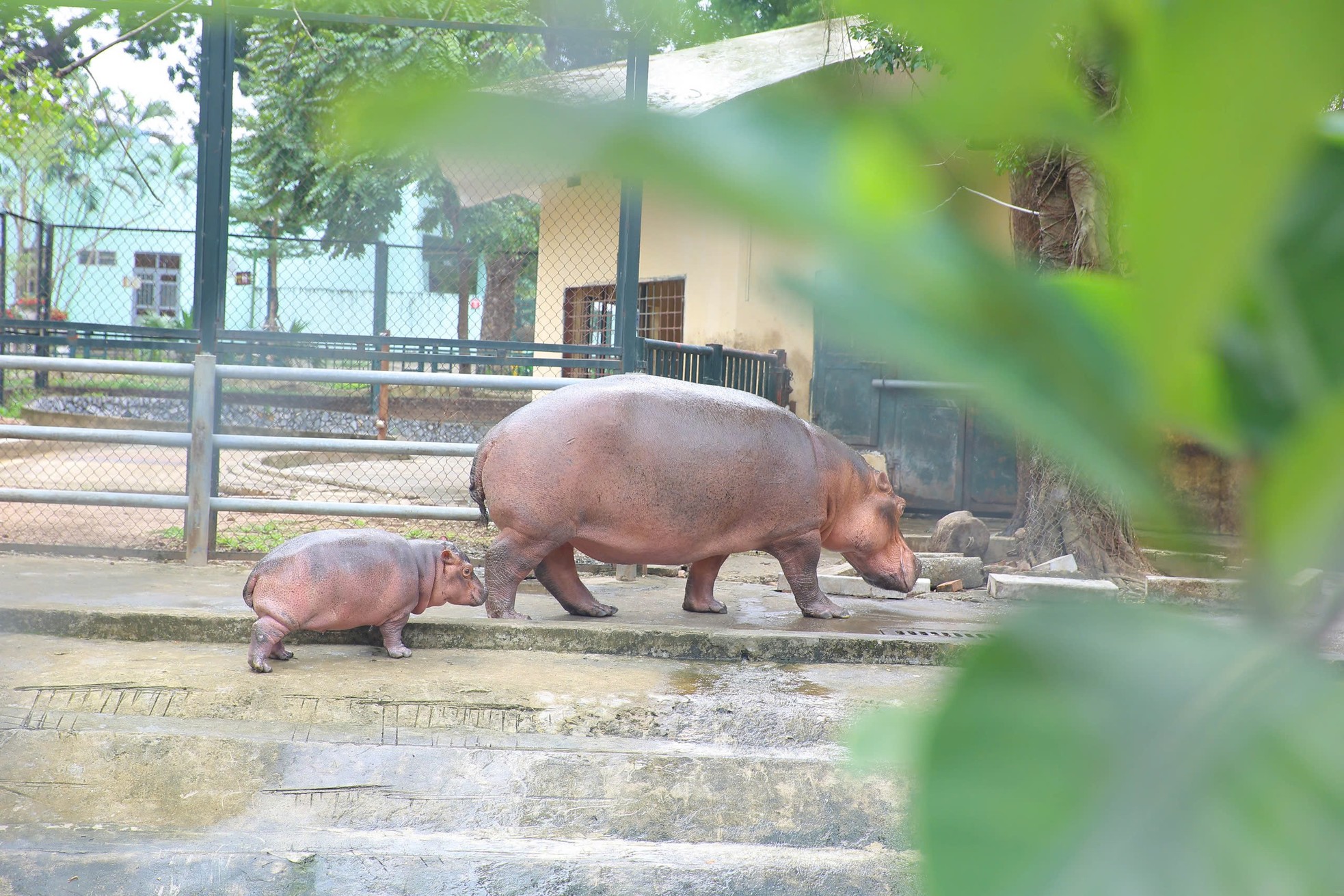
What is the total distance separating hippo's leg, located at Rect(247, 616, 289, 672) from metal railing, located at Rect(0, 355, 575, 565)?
4.70 feet

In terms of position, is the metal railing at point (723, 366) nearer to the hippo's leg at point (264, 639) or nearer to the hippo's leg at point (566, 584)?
the hippo's leg at point (566, 584)

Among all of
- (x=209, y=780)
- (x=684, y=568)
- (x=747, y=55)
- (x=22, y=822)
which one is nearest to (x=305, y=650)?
(x=209, y=780)

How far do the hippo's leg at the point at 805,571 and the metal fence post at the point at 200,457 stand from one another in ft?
7.28

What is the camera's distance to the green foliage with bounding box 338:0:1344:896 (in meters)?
0.15

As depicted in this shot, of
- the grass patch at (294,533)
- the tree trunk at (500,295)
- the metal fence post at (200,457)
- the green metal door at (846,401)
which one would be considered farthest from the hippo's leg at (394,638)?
the tree trunk at (500,295)

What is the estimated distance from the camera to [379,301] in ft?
36.4

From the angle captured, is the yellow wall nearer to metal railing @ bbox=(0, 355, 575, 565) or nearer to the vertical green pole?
metal railing @ bbox=(0, 355, 575, 565)

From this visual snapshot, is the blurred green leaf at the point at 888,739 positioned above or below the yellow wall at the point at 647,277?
below

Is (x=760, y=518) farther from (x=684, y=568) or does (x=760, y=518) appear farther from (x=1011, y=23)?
(x=1011, y=23)

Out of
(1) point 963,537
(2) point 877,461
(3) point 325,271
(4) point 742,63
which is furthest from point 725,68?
(3) point 325,271

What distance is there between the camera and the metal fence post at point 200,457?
4688 millimetres

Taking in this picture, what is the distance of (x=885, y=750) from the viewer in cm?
21

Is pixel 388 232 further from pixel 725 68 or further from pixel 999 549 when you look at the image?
pixel 999 549

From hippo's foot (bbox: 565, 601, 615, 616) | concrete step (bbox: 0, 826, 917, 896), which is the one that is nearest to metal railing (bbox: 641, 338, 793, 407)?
hippo's foot (bbox: 565, 601, 615, 616)
